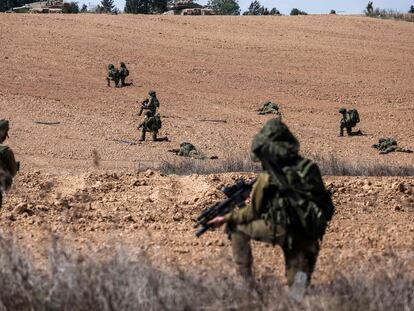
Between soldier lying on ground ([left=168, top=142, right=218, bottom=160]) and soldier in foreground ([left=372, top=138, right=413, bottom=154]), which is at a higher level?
soldier lying on ground ([left=168, top=142, right=218, bottom=160])

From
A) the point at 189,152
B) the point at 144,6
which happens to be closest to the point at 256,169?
the point at 189,152

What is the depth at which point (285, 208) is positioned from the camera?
16.8 feet

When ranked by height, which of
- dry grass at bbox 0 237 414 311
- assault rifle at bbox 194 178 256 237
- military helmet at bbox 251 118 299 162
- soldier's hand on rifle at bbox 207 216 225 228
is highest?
military helmet at bbox 251 118 299 162

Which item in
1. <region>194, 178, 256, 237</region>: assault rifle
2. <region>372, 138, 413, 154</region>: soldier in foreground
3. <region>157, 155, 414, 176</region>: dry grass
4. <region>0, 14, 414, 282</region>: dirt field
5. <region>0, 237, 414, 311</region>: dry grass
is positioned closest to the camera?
<region>0, 237, 414, 311</region>: dry grass

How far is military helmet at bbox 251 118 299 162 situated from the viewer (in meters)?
5.18

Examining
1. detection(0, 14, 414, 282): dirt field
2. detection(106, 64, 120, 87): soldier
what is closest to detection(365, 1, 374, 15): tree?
detection(0, 14, 414, 282): dirt field

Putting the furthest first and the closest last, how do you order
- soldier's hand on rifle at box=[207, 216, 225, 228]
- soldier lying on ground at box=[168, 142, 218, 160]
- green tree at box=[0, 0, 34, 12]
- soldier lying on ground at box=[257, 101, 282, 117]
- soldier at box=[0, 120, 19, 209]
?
green tree at box=[0, 0, 34, 12], soldier lying on ground at box=[257, 101, 282, 117], soldier lying on ground at box=[168, 142, 218, 160], soldier at box=[0, 120, 19, 209], soldier's hand on rifle at box=[207, 216, 225, 228]

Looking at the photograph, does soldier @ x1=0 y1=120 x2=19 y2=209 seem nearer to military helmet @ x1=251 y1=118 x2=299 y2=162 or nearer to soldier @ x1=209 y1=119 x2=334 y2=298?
soldier @ x1=209 y1=119 x2=334 y2=298

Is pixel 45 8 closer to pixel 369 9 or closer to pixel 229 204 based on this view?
pixel 369 9

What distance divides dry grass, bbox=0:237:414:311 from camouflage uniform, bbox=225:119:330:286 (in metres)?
0.23

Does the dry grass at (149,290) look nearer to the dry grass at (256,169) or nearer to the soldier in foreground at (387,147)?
the dry grass at (256,169)

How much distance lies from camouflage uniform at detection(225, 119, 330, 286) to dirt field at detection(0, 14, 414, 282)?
0.80 ft

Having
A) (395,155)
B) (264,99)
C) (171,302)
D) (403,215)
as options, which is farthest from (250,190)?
(264,99)

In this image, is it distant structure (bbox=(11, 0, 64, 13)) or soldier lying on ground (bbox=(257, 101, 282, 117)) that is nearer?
soldier lying on ground (bbox=(257, 101, 282, 117))
